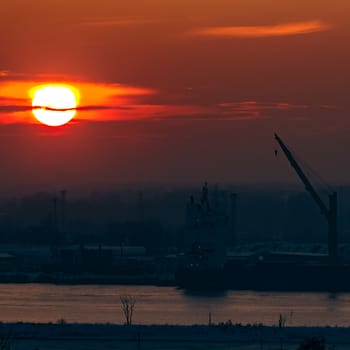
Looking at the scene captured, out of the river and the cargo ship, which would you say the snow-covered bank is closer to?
the river

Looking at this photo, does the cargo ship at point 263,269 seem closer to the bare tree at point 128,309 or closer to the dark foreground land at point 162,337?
the bare tree at point 128,309

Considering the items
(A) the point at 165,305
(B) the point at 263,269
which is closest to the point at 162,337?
(A) the point at 165,305

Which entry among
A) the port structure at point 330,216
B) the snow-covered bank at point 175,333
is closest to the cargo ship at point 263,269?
the port structure at point 330,216

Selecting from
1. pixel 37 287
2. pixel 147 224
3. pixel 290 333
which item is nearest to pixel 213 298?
pixel 37 287

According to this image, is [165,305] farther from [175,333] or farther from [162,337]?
[162,337]

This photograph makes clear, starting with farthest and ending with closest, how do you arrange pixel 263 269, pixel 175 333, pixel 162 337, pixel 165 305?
pixel 263 269, pixel 165 305, pixel 175 333, pixel 162 337

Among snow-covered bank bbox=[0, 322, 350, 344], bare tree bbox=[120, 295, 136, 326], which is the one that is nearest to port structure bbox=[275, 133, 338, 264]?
bare tree bbox=[120, 295, 136, 326]

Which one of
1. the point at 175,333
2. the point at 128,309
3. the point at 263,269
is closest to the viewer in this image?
the point at 175,333
